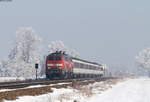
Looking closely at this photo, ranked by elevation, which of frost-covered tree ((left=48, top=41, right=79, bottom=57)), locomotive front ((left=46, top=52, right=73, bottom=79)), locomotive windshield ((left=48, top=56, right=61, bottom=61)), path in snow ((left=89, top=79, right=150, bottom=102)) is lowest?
path in snow ((left=89, top=79, right=150, bottom=102))

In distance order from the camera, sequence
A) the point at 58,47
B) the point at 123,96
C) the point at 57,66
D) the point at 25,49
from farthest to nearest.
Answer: the point at 58,47 < the point at 25,49 < the point at 57,66 < the point at 123,96

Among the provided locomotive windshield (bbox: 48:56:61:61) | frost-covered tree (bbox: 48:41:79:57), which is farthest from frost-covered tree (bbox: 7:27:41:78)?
locomotive windshield (bbox: 48:56:61:61)

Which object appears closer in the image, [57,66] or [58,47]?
[57,66]

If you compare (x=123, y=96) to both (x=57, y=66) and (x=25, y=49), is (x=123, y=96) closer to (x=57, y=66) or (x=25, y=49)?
(x=57, y=66)

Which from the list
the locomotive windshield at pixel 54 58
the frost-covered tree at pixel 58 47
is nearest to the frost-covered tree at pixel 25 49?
the frost-covered tree at pixel 58 47

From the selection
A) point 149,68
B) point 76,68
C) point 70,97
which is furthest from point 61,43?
point 70,97

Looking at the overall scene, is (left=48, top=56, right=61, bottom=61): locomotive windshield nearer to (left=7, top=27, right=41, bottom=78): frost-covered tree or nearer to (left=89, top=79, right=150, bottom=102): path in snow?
(left=89, top=79, right=150, bottom=102): path in snow

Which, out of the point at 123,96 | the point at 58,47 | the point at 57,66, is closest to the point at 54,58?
the point at 57,66

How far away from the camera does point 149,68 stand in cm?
19975

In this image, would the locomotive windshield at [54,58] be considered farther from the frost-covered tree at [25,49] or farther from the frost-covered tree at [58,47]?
the frost-covered tree at [58,47]

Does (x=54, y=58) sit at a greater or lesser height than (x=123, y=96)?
greater

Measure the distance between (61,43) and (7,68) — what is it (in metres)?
45.4

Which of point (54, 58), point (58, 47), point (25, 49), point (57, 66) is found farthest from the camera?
point (58, 47)

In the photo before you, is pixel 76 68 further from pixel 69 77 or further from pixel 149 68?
pixel 149 68
